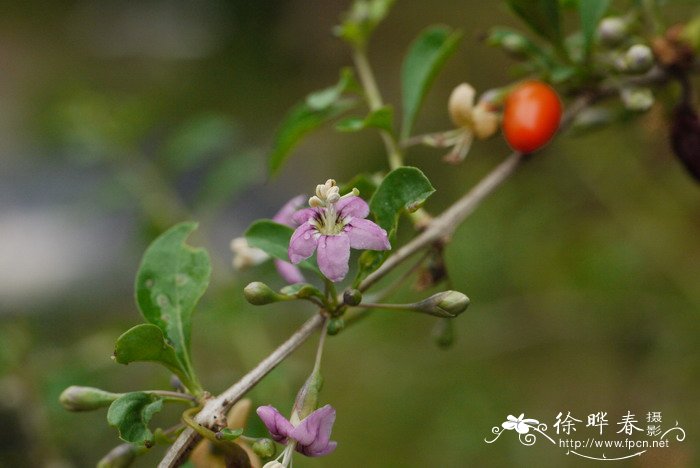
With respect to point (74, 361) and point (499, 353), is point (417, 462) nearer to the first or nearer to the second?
point (499, 353)

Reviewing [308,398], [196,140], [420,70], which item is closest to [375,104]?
[420,70]

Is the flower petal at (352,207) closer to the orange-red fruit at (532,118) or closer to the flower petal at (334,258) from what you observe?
the flower petal at (334,258)

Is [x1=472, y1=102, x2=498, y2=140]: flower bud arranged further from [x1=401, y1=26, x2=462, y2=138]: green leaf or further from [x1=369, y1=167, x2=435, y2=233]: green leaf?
[x1=369, y1=167, x2=435, y2=233]: green leaf

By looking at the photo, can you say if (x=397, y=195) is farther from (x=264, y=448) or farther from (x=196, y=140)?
(x=196, y=140)

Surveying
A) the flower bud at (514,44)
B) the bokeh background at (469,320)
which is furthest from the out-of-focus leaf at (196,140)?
the flower bud at (514,44)

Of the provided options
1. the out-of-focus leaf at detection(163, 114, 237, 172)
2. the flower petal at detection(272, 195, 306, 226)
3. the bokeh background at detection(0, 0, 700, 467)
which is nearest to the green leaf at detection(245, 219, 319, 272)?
the flower petal at detection(272, 195, 306, 226)

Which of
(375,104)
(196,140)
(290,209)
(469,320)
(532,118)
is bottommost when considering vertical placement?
(290,209)

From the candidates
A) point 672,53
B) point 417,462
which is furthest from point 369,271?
point 417,462
